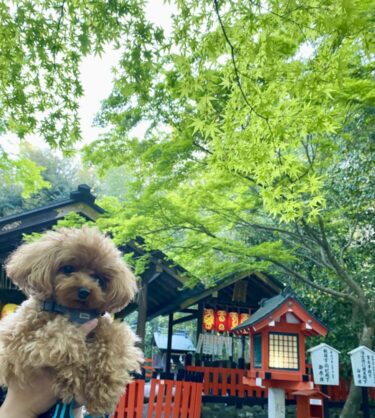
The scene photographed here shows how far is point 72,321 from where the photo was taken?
175 cm

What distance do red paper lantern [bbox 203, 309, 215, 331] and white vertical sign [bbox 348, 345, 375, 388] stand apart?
480 cm

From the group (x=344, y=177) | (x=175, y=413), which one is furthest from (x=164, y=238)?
(x=344, y=177)

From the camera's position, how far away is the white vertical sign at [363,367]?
7.59 metres

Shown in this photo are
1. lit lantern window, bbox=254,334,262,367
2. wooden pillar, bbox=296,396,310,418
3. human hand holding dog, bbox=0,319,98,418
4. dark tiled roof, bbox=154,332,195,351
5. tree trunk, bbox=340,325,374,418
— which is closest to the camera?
human hand holding dog, bbox=0,319,98,418

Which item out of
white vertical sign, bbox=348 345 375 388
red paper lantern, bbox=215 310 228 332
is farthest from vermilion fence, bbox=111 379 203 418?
white vertical sign, bbox=348 345 375 388

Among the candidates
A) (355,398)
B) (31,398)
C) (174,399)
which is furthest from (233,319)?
(31,398)

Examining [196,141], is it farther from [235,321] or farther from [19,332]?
[235,321]

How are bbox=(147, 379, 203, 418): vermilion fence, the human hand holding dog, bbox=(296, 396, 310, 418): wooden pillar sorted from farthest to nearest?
1. bbox=(147, 379, 203, 418): vermilion fence
2. bbox=(296, 396, 310, 418): wooden pillar
3. the human hand holding dog

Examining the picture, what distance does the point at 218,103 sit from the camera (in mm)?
5480

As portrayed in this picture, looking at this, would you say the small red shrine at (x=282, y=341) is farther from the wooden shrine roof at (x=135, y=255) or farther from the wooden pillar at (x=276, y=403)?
the wooden shrine roof at (x=135, y=255)

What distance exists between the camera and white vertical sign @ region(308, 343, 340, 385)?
24.9 feet

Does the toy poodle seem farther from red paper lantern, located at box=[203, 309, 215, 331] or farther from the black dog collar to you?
red paper lantern, located at box=[203, 309, 215, 331]

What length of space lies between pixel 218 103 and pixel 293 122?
6.63 feet

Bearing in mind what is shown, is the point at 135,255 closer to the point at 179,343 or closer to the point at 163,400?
the point at 163,400
